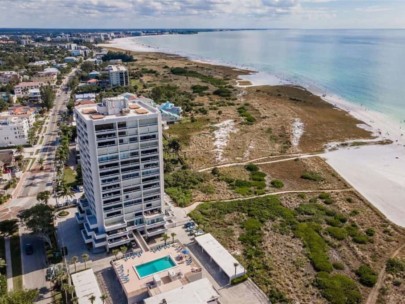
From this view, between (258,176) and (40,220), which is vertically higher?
(40,220)

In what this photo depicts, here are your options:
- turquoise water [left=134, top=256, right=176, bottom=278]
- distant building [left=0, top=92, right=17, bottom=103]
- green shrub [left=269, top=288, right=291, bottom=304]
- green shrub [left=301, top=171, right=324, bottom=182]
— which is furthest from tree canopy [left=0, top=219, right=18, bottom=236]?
distant building [left=0, top=92, right=17, bottom=103]

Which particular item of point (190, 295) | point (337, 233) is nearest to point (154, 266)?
point (190, 295)

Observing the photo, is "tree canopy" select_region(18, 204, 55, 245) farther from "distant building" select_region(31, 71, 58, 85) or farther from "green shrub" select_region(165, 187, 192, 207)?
"distant building" select_region(31, 71, 58, 85)

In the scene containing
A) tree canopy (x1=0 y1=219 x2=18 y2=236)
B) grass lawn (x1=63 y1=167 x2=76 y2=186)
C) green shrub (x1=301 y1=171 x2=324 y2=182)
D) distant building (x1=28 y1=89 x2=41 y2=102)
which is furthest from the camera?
distant building (x1=28 y1=89 x2=41 y2=102)

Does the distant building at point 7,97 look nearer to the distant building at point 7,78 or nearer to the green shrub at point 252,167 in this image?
the distant building at point 7,78

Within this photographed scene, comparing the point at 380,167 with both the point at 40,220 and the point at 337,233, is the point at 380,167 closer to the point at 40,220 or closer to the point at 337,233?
the point at 337,233

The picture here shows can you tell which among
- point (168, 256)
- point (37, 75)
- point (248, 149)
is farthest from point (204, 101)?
point (168, 256)
